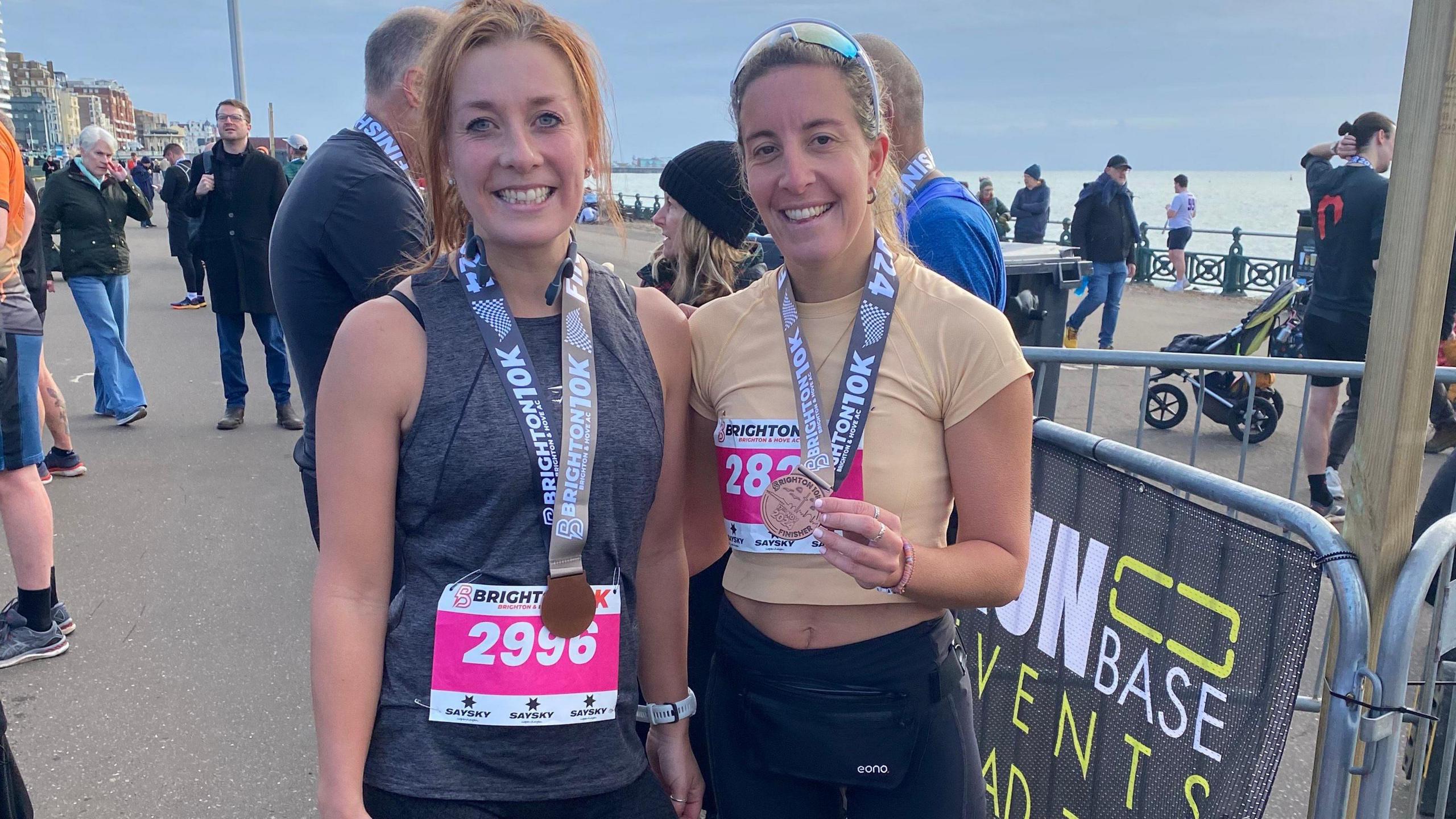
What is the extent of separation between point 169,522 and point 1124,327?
12366 mm

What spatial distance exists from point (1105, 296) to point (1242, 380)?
15.5 feet

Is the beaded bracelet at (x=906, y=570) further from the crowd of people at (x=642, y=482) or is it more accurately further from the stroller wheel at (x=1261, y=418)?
the stroller wheel at (x=1261, y=418)

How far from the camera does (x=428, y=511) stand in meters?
1.60

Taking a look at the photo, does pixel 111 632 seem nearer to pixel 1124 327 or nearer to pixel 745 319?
pixel 745 319

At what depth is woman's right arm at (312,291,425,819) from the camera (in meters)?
1.54

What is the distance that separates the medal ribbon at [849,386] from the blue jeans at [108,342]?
7518mm

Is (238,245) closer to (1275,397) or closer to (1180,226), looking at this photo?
(1275,397)

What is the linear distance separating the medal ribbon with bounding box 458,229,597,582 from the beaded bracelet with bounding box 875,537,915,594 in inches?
18.8

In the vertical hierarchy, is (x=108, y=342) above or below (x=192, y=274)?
below

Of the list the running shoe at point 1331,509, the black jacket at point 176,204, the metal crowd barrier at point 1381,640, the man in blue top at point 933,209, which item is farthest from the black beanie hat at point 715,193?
the black jacket at point 176,204

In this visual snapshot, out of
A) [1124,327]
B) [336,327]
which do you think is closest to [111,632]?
[336,327]

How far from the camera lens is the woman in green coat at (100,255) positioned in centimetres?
783

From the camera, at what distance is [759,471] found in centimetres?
181

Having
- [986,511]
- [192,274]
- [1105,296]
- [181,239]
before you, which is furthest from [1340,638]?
[181,239]
